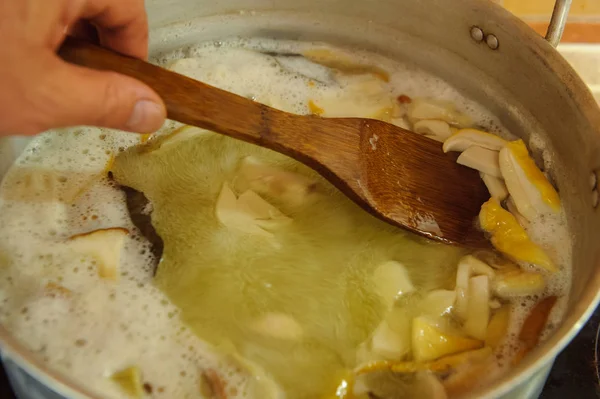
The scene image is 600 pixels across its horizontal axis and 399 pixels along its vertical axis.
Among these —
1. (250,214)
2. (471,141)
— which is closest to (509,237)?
(471,141)

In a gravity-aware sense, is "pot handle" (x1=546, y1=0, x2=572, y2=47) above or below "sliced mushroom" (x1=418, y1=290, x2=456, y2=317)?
above

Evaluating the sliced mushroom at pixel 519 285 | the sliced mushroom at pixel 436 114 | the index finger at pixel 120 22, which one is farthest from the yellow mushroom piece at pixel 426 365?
the index finger at pixel 120 22

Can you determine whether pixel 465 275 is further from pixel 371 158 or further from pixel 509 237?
pixel 371 158

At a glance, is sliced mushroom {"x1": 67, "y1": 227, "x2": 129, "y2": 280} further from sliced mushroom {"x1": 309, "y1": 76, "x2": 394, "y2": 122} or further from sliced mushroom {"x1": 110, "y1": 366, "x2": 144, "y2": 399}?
sliced mushroom {"x1": 309, "y1": 76, "x2": 394, "y2": 122}

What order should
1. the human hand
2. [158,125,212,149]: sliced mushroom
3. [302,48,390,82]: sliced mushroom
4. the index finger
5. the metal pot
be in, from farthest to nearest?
[302,48,390,82]: sliced mushroom
[158,125,212,149]: sliced mushroom
the index finger
the metal pot
the human hand

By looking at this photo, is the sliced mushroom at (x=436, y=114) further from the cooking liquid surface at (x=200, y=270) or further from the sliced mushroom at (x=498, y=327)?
the sliced mushroom at (x=498, y=327)

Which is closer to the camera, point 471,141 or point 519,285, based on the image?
point 519,285

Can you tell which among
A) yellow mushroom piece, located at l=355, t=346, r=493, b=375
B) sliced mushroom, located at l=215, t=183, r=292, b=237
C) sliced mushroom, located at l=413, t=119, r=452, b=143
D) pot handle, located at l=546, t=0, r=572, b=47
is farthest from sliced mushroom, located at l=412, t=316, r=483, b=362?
pot handle, located at l=546, t=0, r=572, b=47
